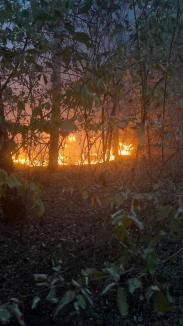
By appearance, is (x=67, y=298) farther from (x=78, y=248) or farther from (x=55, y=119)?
(x=78, y=248)

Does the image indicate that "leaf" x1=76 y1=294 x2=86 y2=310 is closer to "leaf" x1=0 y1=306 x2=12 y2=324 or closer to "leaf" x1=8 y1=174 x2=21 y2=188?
"leaf" x1=0 y1=306 x2=12 y2=324

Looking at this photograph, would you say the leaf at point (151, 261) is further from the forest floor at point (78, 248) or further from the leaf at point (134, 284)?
the forest floor at point (78, 248)

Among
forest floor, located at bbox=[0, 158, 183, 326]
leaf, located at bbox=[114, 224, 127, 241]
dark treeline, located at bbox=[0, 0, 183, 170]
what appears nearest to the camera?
leaf, located at bbox=[114, 224, 127, 241]

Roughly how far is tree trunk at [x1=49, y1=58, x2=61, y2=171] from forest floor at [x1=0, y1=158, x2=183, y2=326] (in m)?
0.55

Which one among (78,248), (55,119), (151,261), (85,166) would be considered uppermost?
(55,119)

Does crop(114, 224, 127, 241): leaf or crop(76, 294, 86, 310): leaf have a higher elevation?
crop(114, 224, 127, 241): leaf

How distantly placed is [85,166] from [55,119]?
4105 millimetres

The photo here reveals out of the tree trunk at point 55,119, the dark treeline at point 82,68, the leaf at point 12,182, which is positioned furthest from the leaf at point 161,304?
the tree trunk at point 55,119

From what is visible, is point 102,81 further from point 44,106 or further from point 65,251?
point 65,251

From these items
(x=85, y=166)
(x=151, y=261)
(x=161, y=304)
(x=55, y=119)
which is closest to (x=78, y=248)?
(x=55, y=119)

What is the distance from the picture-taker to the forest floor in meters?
3.68

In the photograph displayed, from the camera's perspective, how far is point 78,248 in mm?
4902

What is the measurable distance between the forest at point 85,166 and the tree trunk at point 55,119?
0.07 ft

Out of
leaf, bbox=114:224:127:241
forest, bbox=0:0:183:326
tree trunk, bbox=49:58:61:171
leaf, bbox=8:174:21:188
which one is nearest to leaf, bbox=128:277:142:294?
forest, bbox=0:0:183:326
